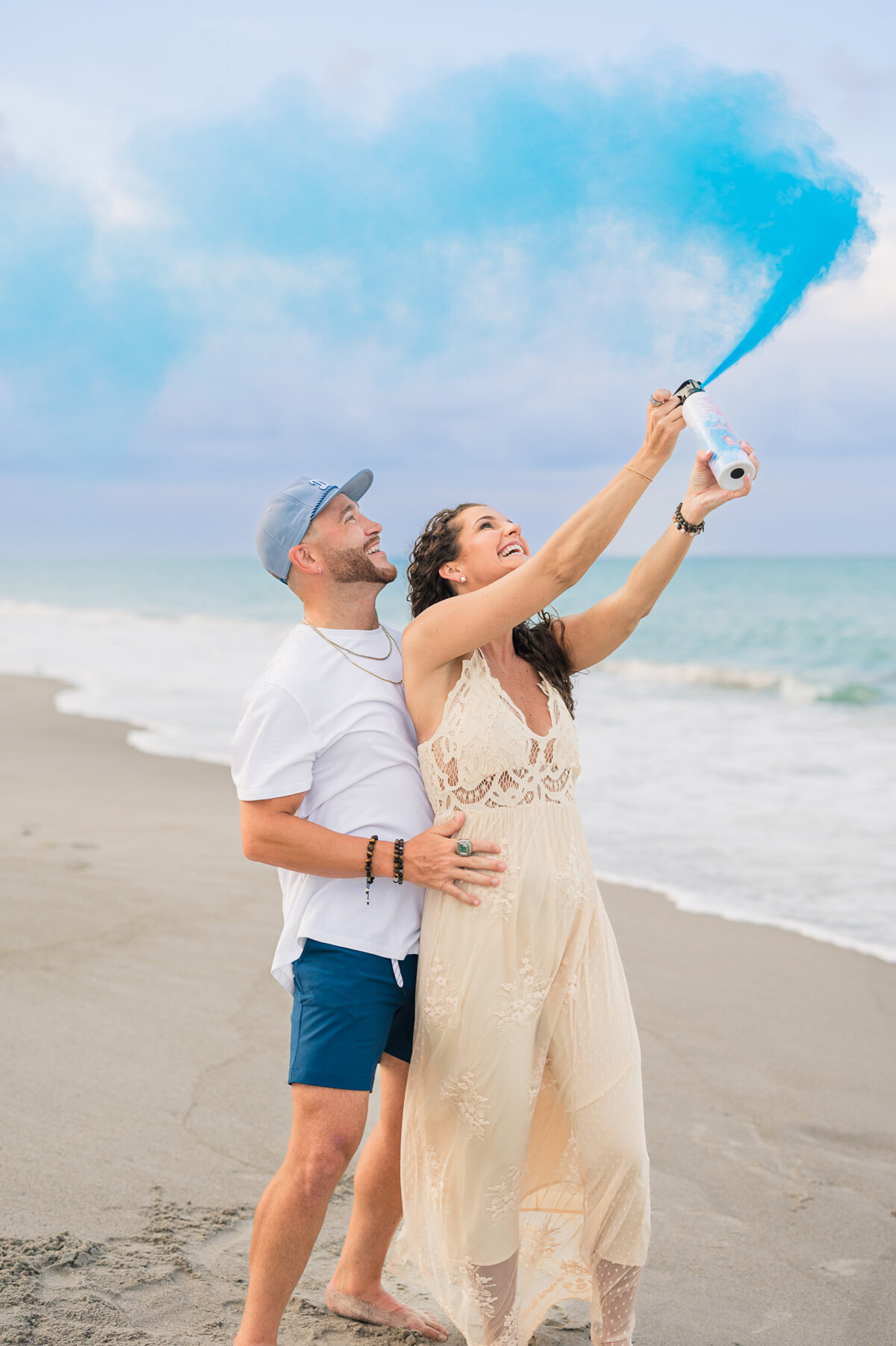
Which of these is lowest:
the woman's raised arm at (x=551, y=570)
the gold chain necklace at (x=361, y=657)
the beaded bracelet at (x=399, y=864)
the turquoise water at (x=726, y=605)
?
the beaded bracelet at (x=399, y=864)

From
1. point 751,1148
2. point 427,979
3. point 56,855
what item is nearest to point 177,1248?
point 427,979

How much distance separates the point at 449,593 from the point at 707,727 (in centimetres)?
1207

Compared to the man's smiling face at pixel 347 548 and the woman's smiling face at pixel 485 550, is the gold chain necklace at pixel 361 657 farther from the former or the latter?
the woman's smiling face at pixel 485 550

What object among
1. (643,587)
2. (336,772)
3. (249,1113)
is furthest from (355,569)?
(249,1113)

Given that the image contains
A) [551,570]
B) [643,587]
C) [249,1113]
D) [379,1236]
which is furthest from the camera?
[249,1113]

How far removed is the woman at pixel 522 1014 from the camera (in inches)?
106

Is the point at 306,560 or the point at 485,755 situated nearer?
the point at 485,755

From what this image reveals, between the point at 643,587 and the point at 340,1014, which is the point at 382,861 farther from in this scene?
the point at 643,587

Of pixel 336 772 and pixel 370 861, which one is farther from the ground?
pixel 336 772

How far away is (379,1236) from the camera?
308 cm

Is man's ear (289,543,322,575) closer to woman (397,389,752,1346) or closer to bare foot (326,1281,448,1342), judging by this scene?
woman (397,389,752,1346)

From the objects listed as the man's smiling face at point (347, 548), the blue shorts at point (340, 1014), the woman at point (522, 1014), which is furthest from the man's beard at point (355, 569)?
the blue shorts at point (340, 1014)

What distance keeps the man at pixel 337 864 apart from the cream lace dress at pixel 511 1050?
0.10 meters

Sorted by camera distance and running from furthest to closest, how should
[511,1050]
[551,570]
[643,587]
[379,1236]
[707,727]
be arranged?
1. [707,727]
2. [379,1236]
3. [643,587]
4. [511,1050]
5. [551,570]
